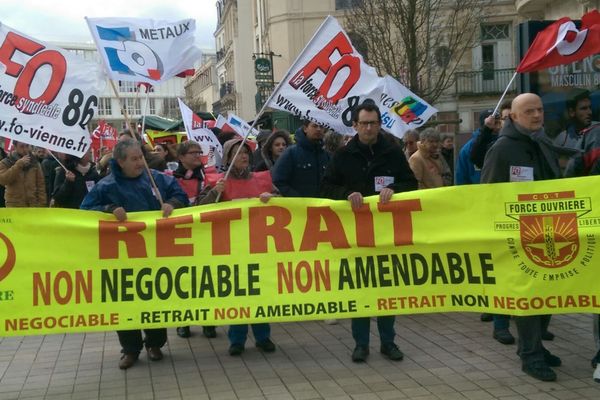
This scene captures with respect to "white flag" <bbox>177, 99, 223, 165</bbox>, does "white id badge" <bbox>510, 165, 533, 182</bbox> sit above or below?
below

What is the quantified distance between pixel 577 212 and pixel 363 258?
5.25 ft

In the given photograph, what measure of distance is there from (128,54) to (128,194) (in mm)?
1577

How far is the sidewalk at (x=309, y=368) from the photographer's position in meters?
5.43

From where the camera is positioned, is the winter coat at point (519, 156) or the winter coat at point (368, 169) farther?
the winter coat at point (368, 169)

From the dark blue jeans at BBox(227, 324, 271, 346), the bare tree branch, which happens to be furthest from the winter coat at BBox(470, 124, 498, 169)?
the bare tree branch

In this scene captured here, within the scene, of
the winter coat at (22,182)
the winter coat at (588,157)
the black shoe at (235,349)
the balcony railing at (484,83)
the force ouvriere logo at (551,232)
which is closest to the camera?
the force ouvriere logo at (551,232)

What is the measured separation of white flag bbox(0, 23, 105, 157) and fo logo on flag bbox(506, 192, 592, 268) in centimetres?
348

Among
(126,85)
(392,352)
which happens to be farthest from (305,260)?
(126,85)

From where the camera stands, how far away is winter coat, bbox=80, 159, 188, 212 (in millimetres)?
6109

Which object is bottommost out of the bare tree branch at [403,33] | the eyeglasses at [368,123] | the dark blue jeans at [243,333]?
the dark blue jeans at [243,333]

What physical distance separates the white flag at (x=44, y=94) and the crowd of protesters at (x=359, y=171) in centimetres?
41

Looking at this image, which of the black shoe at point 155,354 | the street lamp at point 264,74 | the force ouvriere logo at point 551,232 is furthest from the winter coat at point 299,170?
the street lamp at point 264,74

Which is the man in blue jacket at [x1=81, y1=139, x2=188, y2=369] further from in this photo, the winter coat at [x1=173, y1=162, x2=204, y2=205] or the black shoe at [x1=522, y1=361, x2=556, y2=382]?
the black shoe at [x1=522, y1=361, x2=556, y2=382]

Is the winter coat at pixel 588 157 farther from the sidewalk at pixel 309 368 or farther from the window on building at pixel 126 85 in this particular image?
the window on building at pixel 126 85
